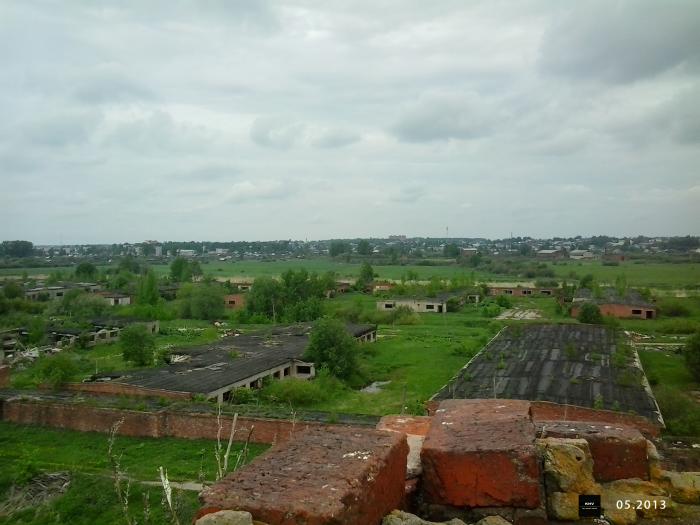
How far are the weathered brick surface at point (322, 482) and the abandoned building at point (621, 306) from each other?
41227 mm

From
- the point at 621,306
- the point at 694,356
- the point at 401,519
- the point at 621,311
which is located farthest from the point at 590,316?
the point at 401,519

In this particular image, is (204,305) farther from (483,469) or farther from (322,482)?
(322,482)

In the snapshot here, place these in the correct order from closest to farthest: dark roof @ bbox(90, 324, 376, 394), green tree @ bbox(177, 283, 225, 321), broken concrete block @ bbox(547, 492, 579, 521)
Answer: broken concrete block @ bbox(547, 492, 579, 521) < dark roof @ bbox(90, 324, 376, 394) < green tree @ bbox(177, 283, 225, 321)

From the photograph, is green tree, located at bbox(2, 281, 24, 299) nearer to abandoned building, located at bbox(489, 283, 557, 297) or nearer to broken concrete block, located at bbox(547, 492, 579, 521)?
abandoned building, located at bbox(489, 283, 557, 297)

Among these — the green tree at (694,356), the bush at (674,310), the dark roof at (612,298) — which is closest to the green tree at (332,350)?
the green tree at (694,356)

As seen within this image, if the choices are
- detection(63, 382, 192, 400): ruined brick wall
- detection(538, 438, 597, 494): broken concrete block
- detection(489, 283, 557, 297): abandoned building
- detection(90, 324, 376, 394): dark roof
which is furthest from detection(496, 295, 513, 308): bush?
detection(538, 438, 597, 494): broken concrete block

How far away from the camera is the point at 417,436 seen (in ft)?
13.7

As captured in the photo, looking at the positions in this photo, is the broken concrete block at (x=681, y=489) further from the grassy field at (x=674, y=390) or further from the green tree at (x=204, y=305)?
the green tree at (x=204, y=305)

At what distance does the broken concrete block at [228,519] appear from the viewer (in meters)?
2.41

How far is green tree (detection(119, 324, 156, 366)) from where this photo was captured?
83.5 ft

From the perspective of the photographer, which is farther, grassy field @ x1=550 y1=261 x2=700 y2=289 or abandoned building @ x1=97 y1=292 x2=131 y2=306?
grassy field @ x1=550 y1=261 x2=700 y2=289

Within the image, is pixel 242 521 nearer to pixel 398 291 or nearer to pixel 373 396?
pixel 373 396

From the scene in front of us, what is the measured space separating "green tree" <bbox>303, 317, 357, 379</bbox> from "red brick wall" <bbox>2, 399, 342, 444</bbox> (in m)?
8.84

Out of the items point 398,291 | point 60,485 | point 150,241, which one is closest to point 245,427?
point 60,485
